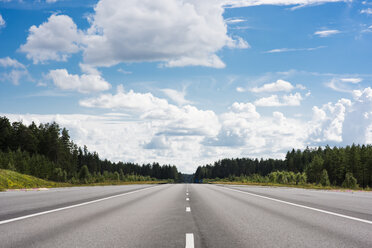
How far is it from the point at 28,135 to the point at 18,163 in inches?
1103

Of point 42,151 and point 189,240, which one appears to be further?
point 42,151

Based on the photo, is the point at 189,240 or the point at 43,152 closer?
the point at 189,240

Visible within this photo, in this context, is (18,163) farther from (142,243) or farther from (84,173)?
(142,243)

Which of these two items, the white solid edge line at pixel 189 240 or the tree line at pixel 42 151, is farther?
the tree line at pixel 42 151

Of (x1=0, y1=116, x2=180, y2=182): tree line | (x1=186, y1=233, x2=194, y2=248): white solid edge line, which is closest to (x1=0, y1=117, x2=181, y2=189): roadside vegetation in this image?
(x1=0, y1=116, x2=180, y2=182): tree line

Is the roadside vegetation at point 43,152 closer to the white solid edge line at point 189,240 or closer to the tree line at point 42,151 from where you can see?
the tree line at point 42,151

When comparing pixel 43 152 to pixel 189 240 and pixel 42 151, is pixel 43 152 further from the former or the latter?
pixel 189 240

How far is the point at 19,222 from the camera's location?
8789mm

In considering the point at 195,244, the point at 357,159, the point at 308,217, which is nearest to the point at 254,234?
the point at 195,244

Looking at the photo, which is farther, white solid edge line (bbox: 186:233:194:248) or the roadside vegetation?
the roadside vegetation

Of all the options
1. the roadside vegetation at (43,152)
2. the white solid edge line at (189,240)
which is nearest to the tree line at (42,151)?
the roadside vegetation at (43,152)

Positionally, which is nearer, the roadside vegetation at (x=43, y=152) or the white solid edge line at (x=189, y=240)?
the white solid edge line at (x=189, y=240)

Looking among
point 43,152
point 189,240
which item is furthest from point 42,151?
point 189,240

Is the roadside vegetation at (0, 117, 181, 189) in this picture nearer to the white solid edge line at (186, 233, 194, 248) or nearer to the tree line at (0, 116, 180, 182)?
the tree line at (0, 116, 180, 182)
